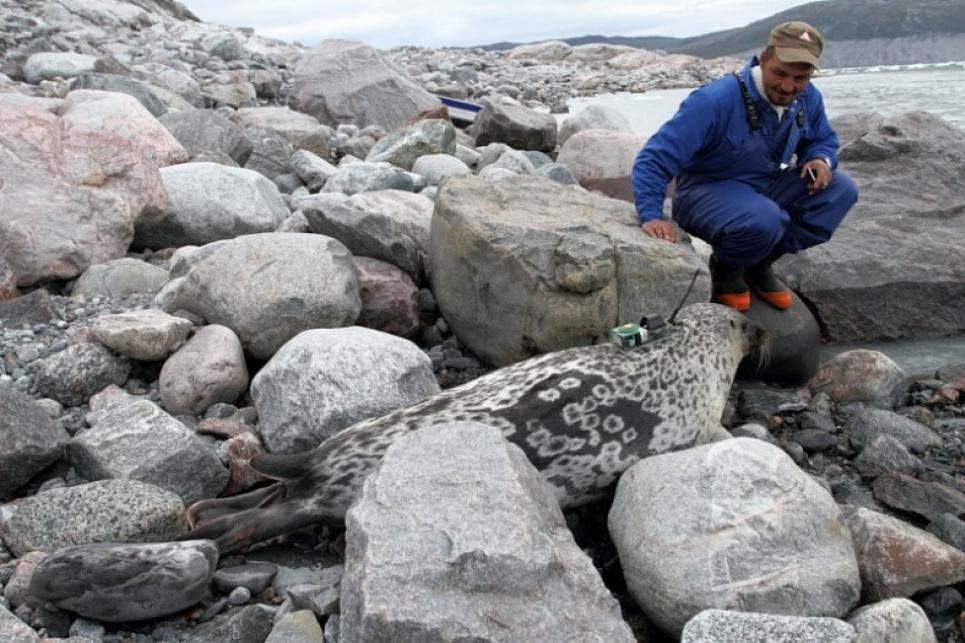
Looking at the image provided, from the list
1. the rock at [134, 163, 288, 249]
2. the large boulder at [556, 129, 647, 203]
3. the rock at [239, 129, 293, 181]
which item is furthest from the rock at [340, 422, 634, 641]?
the large boulder at [556, 129, 647, 203]

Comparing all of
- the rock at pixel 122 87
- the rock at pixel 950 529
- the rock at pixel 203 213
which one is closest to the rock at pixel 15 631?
the rock at pixel 950 529

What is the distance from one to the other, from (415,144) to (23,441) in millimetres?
7203

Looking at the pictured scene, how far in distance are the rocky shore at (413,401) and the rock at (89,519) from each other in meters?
0.01

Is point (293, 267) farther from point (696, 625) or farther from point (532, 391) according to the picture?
point (696, 625)

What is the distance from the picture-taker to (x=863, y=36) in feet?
185

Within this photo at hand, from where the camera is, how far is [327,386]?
4035 mm

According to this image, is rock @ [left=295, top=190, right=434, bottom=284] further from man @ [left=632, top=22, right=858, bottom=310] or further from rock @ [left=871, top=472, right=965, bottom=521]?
rock @ [left=871, top=472, right=965, bottom=521]

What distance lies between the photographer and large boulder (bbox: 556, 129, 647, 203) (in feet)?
32.1

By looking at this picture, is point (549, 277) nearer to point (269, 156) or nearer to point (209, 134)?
point (209, 134)

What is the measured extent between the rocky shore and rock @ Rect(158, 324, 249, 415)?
0.02 metres

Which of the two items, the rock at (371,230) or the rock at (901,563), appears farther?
the rock at (371,230)

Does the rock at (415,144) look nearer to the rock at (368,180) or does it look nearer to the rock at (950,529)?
the rock at (368,180)

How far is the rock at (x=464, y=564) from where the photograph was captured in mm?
2328

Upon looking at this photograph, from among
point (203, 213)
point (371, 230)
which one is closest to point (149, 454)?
point (371, 230)
